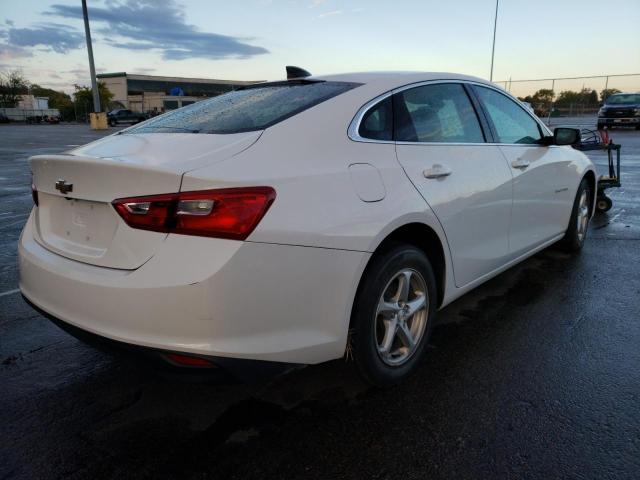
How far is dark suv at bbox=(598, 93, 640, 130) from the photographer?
22.8m

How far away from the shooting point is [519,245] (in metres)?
3.85

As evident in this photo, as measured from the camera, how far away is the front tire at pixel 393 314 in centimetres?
244

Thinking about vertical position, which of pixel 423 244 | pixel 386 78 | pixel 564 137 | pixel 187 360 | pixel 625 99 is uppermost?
pixel 625 99

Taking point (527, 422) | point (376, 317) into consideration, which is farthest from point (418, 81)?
point (527, 422)

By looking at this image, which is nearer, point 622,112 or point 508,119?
point 508,119

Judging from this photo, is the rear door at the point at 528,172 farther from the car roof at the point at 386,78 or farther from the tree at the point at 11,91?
the tree at the point at 11,91

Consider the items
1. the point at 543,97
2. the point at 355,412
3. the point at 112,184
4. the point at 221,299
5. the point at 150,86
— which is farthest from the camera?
the point at 150,86

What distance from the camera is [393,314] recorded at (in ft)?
8.76

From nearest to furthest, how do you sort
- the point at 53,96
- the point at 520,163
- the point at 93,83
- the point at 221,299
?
the point at 221,299 → the point at 520,163 → the point at 93,83 → the point at 53,96

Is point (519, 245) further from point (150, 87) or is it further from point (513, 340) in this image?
point (150, 87)

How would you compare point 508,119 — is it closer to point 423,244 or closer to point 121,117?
point 423,244

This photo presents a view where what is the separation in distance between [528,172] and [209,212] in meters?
2.71

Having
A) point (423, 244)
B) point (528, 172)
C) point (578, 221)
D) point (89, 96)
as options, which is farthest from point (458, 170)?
point (89, 96)

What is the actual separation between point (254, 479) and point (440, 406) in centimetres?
99
